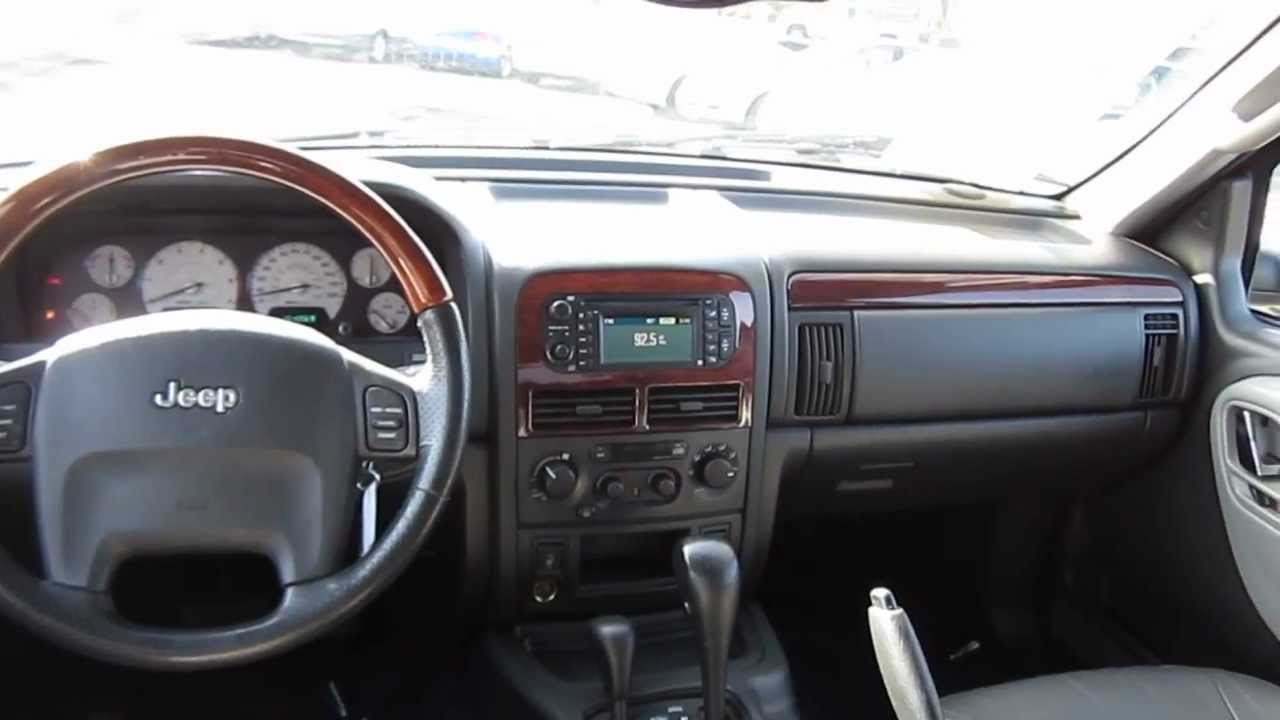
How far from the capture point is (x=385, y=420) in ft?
5.56

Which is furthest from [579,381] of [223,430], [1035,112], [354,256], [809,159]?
[1035,112]

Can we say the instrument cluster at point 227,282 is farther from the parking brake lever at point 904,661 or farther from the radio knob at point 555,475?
the parking brake lever at point 904,661

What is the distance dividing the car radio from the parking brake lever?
1.72 feet

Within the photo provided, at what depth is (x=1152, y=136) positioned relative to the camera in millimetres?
2590

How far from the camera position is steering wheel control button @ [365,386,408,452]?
1.69 meters

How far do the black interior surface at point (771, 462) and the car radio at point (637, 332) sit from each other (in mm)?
62

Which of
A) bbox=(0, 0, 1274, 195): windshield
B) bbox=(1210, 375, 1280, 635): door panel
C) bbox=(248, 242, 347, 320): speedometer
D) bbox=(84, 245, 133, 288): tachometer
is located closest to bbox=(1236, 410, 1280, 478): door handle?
bbox=(1210, 375, 1280, 635): door panel

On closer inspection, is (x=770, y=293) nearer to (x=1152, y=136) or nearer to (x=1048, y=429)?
(x=1048, y=429)

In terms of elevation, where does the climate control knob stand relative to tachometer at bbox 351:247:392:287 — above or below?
below

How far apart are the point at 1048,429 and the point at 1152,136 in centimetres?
63

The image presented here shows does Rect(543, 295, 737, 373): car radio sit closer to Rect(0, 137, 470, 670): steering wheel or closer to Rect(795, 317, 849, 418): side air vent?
Rect(795, 317, 849, 418): side air vent

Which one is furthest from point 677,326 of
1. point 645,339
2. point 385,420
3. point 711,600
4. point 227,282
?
point 227,282

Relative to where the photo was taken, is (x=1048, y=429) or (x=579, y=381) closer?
(x=579, y=381)

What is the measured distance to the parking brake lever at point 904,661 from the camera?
1775 millimetres
